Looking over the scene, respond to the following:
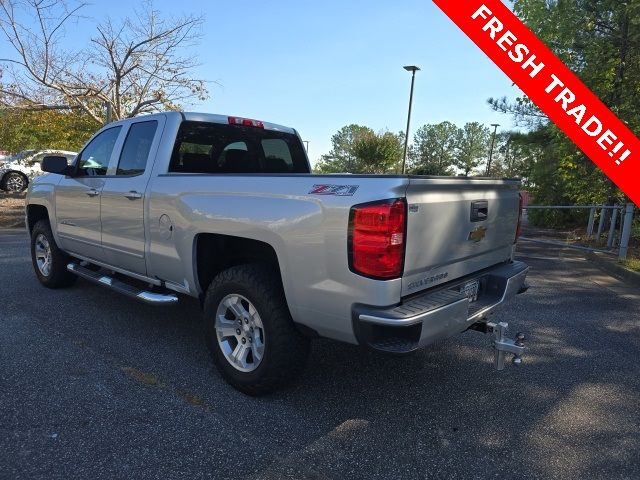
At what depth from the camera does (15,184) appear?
17219mm

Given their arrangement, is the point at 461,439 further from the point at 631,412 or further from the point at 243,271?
the point at 243,271

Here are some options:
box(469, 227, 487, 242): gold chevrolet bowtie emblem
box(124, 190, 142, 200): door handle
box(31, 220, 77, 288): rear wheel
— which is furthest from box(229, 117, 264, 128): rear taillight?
box(31, 220, 77, 288): rear wheel

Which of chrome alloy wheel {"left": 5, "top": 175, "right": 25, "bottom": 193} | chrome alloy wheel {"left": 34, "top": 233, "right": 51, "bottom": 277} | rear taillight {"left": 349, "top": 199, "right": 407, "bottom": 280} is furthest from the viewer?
chrome alloy wheel {"left": 5, "top": 175, "right": 25, "bottom": 193}

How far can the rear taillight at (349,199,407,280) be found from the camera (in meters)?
2.41

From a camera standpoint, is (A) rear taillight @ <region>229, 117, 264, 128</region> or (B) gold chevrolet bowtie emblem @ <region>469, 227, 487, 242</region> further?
(A) rear taillight @ <region>229, 117, 264, 128</region>

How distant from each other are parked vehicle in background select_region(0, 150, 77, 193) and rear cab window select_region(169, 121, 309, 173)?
46.1 ft

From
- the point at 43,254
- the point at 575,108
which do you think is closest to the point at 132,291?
the point at 43,254

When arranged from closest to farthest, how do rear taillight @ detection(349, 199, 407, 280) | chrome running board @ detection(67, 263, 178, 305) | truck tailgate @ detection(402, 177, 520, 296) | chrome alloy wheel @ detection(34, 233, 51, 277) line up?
1. rear taillight @ detection(349, 199, 407, 280)
2. truck tailgate @ detection(402, 177, 520, 296)
3. chrome running board @ detection(67, 263, 178, 305)
4. chrome alloy wheel @ detection(34, 233, 51, 277)

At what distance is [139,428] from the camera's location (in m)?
2.70

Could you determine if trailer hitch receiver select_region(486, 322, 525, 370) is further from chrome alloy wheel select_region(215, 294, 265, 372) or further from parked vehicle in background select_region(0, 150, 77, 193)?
parked vehicle in background select_region(0, 150, 77, 193)

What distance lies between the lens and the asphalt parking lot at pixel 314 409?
2.43 m

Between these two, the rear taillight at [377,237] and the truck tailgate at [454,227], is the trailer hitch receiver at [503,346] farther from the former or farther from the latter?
the rear taillight at [377,237]

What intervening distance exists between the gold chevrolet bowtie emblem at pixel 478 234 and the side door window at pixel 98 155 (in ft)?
11.3

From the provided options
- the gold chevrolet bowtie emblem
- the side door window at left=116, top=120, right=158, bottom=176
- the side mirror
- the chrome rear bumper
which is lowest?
the chrome rear bumper
